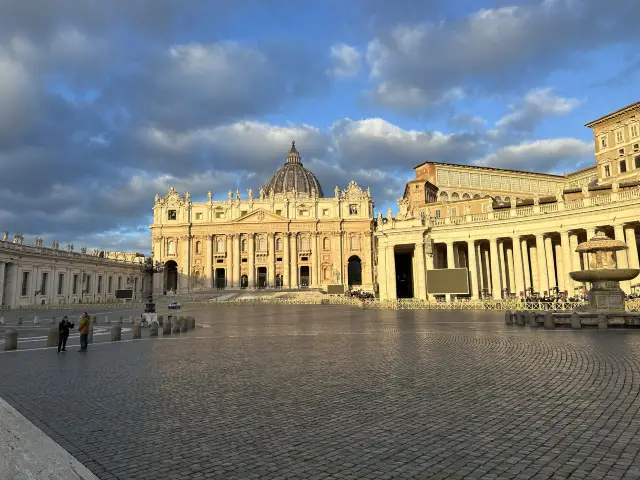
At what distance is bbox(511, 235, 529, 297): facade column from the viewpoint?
36.5 m

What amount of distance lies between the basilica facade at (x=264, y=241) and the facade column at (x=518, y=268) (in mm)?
50373

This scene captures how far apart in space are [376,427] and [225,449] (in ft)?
6.63

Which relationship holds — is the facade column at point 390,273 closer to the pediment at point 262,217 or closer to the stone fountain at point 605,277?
the stone fountain at point 605,277

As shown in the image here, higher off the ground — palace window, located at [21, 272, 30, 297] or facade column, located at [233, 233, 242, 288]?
facade column, located at [233, 233, 242, 288]

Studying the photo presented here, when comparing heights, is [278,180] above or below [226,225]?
above

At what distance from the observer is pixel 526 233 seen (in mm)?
35438

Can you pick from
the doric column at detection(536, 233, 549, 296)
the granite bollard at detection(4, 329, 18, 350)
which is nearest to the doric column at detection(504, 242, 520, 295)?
the doric column at detection(536, 233, 549, 296)

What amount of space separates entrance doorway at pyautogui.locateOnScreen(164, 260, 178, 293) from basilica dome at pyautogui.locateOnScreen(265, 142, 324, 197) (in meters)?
33.6

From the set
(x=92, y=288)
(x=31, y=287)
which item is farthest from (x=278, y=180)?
(x=31, y=287)

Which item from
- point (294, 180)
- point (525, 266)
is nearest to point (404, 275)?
point (525, 266)

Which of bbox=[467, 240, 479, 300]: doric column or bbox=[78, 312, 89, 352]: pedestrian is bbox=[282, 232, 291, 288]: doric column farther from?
bbox=[78, 312, 89, 352]: pedestrian

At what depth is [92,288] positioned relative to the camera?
231 feet

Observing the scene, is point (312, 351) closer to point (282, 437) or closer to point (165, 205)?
point (282, 437)

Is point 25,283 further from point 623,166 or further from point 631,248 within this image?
point 623,166
